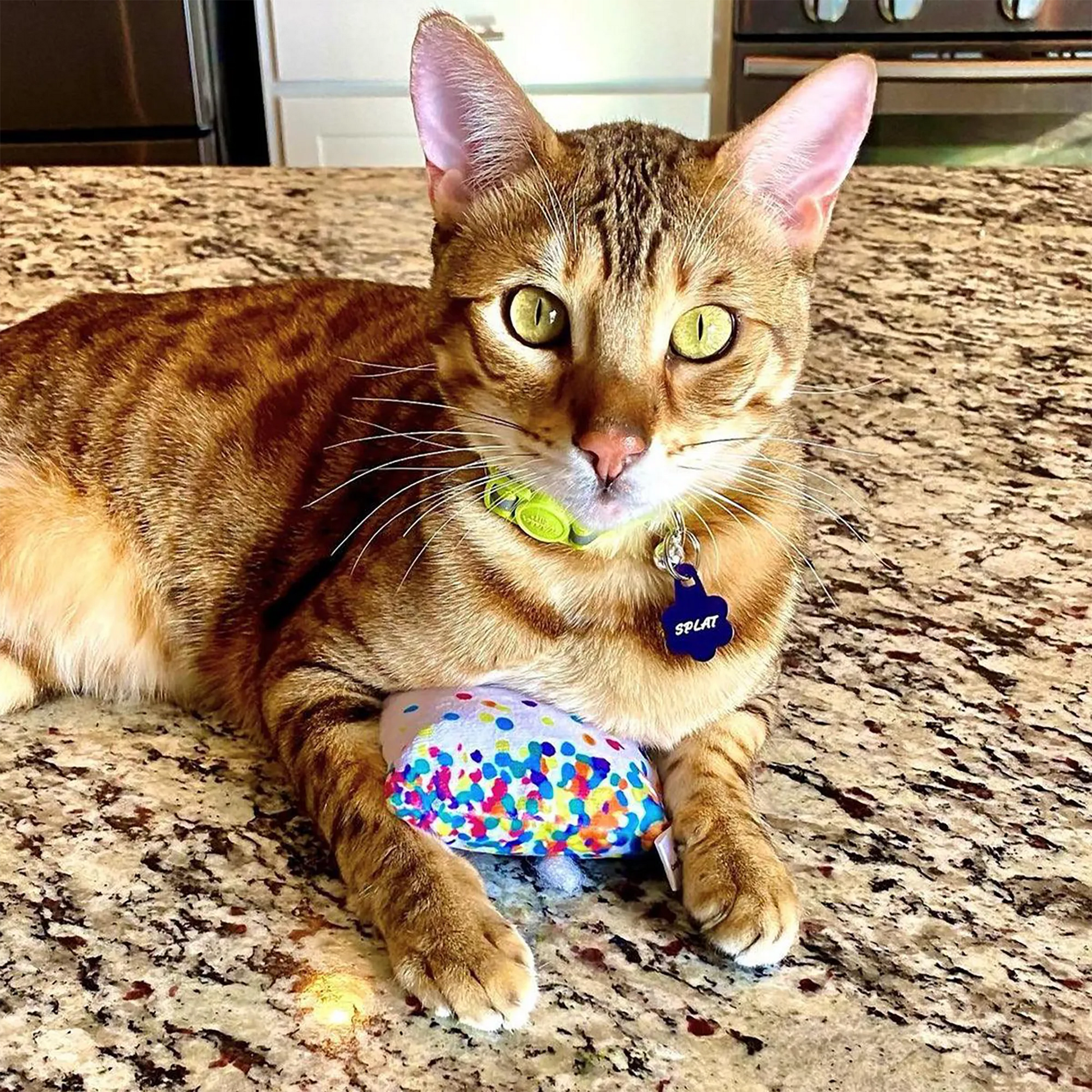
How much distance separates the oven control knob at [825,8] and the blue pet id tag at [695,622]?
2932 millimetres

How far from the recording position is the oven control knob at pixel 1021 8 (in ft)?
11.1

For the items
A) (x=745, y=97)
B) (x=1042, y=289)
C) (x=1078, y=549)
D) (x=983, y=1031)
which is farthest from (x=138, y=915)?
(x=745, y=97)

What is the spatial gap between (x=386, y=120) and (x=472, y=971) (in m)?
3.43

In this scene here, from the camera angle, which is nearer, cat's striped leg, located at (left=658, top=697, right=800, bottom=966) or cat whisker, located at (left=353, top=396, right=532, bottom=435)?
cat's striped leg, located at (left=658, top=697, right=800, bottom=966)

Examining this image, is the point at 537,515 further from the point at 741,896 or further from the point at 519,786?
the point at 741,896

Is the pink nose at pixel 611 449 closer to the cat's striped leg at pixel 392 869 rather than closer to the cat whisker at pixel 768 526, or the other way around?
the cat whisker at pixel 768 526

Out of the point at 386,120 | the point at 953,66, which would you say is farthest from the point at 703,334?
the point at 386,120

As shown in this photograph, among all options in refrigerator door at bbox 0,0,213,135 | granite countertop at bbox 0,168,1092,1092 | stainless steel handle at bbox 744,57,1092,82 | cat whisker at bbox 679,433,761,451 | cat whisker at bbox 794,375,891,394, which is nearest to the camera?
granite countertop at bbox 0,168,1092,1092

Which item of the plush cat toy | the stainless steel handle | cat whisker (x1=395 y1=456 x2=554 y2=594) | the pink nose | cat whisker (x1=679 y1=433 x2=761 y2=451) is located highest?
the stainless steel handle

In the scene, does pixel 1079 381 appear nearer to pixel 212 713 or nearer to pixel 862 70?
pixel 862 70

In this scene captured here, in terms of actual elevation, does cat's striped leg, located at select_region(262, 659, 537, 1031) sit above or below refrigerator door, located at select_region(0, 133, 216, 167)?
below

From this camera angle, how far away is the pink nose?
Result: 35.9 inches

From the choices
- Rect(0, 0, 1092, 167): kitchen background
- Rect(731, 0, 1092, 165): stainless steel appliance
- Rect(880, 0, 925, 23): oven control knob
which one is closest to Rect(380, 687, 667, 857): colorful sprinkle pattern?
Rect(731, 0, 1092, 165): stainless steel appliance

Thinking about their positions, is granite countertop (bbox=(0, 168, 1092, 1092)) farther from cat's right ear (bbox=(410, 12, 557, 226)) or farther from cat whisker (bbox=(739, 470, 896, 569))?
cat's right ear (bbox=(410, 12, 557, 226))
